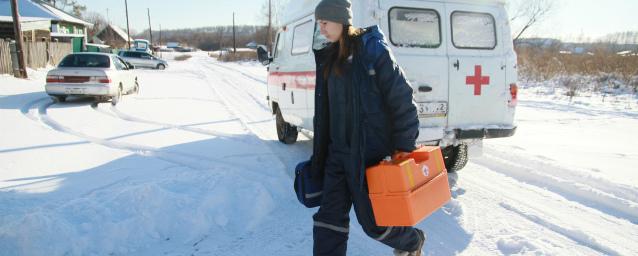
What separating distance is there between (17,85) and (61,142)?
987 centimetres

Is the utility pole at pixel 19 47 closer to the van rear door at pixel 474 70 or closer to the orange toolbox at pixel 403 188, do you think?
the van rear door at pixel 474 70

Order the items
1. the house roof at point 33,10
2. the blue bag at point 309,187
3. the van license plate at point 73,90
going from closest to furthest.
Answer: the blue bag at point 309,187, the van license plate at point 73,90, the house roof at point 33,10

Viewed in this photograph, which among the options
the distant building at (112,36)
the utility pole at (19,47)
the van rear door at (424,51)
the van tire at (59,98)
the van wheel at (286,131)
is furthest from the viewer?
the distant building at (112,36)

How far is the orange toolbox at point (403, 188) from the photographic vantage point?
83.8 inches

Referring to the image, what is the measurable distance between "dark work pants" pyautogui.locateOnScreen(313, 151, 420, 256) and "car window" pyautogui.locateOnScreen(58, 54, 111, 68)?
1090 centimetres

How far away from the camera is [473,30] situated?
4.77 metres

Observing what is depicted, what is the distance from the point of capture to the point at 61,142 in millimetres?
6340

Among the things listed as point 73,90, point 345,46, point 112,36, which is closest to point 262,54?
point 345,46

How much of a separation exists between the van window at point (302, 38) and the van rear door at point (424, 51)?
128 centimetres

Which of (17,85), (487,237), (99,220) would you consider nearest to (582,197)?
(487,237)

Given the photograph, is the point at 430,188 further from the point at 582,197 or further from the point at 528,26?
the point at 528,26

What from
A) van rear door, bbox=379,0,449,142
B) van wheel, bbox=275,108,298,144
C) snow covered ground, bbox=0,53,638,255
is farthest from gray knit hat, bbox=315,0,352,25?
van wheel, bbox=275,108,298,144

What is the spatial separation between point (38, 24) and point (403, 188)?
3184cm

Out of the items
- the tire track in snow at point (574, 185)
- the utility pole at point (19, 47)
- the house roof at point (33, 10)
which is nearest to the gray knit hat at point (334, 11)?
the tire track in snow at point (574, 185)
